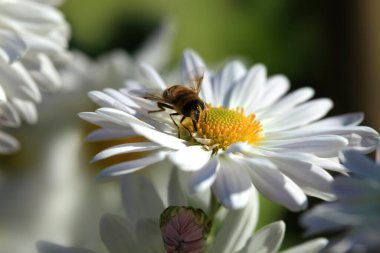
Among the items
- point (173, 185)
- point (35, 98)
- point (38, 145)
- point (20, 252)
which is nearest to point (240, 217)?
point (173, 185)

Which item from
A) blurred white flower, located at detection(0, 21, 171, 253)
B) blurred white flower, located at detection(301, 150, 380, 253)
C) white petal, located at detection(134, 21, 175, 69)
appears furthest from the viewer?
white petal, located at detection(134, 21, 175, 69)

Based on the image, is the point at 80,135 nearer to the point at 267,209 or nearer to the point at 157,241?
the point at 267,209

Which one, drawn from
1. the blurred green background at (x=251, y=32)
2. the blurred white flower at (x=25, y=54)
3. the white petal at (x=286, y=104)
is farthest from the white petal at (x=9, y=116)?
the blurred green background at (x=251, y=32)

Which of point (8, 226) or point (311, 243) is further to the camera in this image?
point (8, 226)

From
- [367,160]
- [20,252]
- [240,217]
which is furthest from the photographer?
[20,252]

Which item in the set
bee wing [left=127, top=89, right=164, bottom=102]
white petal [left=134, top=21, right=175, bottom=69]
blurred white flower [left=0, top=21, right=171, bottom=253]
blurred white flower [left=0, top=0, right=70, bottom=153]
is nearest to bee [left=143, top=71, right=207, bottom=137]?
bee wing [left=127, top=89, right=164, bottom=102]

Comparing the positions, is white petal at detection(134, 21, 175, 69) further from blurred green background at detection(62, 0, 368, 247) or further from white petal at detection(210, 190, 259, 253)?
white petal at detection(210, 190, 259, 253)

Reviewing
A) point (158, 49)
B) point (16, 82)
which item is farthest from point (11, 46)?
point (158, 49)

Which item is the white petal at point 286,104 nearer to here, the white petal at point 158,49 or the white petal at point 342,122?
the white petal at point 342,122
